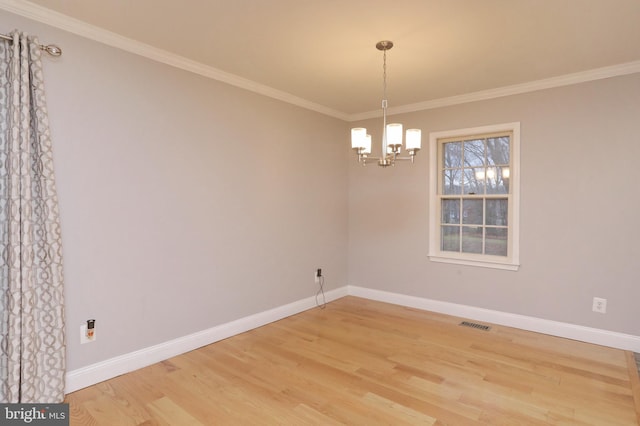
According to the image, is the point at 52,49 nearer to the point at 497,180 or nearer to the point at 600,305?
the point at 497,180

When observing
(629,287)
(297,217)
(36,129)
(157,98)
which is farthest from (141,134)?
(629,287)

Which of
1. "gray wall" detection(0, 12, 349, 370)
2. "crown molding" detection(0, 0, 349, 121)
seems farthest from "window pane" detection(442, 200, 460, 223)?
"crown molding" detection(0, 0, 349, 121)

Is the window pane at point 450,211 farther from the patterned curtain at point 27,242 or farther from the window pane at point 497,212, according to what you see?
the patterned curtain at point 27,242

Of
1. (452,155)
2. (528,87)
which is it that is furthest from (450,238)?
(528,87)

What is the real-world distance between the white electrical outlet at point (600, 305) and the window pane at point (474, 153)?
169 cm

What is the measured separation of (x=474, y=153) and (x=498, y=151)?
0.83 feet

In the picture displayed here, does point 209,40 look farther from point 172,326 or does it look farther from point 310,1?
point 172,326

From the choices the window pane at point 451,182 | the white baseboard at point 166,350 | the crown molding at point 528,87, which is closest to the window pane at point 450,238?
the window pane at point 451,182

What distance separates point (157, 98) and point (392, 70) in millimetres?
2060

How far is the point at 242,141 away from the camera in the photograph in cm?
358

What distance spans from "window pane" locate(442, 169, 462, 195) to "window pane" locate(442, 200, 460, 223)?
0.39 feet

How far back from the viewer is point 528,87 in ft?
11.8

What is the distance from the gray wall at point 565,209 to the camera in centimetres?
318

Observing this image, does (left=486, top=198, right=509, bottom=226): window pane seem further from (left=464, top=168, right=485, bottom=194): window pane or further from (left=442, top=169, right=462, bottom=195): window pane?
(left=442, top=169, right=462, bottom=195): window pane
